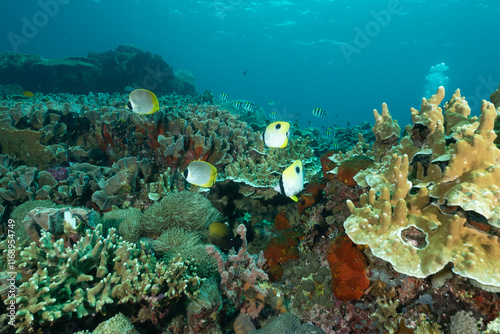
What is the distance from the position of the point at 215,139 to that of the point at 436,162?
4134 millimetres

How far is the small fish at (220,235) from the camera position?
12.2 ft

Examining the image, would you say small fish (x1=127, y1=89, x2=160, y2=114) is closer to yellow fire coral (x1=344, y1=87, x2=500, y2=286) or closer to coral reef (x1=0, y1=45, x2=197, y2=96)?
yellow fire coral (x1=344, y1=87, x2=500, y2=286)

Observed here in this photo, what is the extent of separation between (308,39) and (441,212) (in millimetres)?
75066

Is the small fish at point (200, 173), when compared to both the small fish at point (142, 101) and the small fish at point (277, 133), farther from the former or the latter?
the small fish at point (142, 101)

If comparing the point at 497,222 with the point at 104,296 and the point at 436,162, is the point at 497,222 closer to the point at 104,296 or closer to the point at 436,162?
the point at 436,162

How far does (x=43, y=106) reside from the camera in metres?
6.61

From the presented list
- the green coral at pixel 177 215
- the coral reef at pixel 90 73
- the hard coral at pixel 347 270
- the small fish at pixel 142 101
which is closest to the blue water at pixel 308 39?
the coral reef at pixel 90 73

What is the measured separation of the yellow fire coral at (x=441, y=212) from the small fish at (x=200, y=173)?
1.91m

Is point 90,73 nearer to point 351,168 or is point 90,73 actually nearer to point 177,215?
point 177,215

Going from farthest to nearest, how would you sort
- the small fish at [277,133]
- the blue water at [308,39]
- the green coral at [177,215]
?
the blue water at [308,39] → the green coral at [177,215] → the small fish at [277,133]

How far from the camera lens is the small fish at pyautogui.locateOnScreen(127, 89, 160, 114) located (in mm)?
3906

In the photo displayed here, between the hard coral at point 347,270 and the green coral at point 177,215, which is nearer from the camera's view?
the hard coral at point 347,270

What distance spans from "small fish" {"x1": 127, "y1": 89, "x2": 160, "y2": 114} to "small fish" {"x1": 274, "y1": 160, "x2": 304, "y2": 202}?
2606 millimetres

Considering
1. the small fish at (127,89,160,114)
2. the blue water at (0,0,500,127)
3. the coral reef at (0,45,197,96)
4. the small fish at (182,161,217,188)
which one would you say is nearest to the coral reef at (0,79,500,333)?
the small fish at (182,161,217,188)
